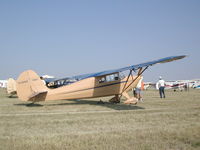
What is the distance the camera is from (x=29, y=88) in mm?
11094

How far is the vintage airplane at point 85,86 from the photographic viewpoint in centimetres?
1104

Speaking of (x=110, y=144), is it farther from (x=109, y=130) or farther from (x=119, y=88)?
(x=119, y=88)

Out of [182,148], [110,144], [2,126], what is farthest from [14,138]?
[182,148]

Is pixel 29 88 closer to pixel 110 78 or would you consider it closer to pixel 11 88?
pixel 110 78

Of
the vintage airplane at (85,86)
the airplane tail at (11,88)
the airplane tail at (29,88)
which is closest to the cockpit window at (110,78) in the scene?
A: the vintage airplane at (85,86)

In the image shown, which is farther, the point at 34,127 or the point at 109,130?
the point at 34,127

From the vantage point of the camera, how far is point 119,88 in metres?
13.0

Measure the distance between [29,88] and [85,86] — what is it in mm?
3168

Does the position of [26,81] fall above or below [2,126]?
above

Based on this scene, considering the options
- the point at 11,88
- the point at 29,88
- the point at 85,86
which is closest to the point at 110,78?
the point at 85,86

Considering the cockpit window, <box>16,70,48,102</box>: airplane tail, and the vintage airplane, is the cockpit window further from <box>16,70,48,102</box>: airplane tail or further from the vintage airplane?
<box>16,70,48,102</box>: airplane tail

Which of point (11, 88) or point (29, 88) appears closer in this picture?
point (29, 88)

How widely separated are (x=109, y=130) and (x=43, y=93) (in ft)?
21.9

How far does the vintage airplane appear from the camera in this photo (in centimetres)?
1104
